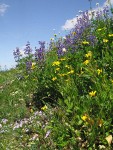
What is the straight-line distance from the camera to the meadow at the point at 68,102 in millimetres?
5016

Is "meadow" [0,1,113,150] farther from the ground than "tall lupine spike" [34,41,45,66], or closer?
closer

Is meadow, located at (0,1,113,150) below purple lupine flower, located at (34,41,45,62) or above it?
below

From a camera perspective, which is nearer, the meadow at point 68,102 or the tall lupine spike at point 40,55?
the meadow at point 68,102

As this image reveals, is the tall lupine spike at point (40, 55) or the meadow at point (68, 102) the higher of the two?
the tall lupine spike at point (40, 55)

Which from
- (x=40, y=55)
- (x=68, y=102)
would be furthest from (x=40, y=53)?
(x=68, y=102)

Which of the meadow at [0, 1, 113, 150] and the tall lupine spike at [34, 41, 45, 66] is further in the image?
the tall lupine spike at [34, 41, 45, 66]

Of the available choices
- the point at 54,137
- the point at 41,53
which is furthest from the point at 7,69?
the point at 54,137

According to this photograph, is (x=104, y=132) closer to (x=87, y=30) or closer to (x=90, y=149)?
(x=90, y=149)

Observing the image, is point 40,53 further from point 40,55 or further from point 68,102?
point 68,102

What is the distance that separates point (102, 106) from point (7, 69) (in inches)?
383

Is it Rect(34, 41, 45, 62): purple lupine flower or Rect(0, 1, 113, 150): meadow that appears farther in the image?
Rect(34, 41, 45, 62): purple lupine flower

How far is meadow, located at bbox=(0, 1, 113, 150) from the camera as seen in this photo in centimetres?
502

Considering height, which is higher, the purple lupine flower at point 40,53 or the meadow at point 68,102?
the purple lupine flower at point 40,53

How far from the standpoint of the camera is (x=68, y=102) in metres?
5.52
